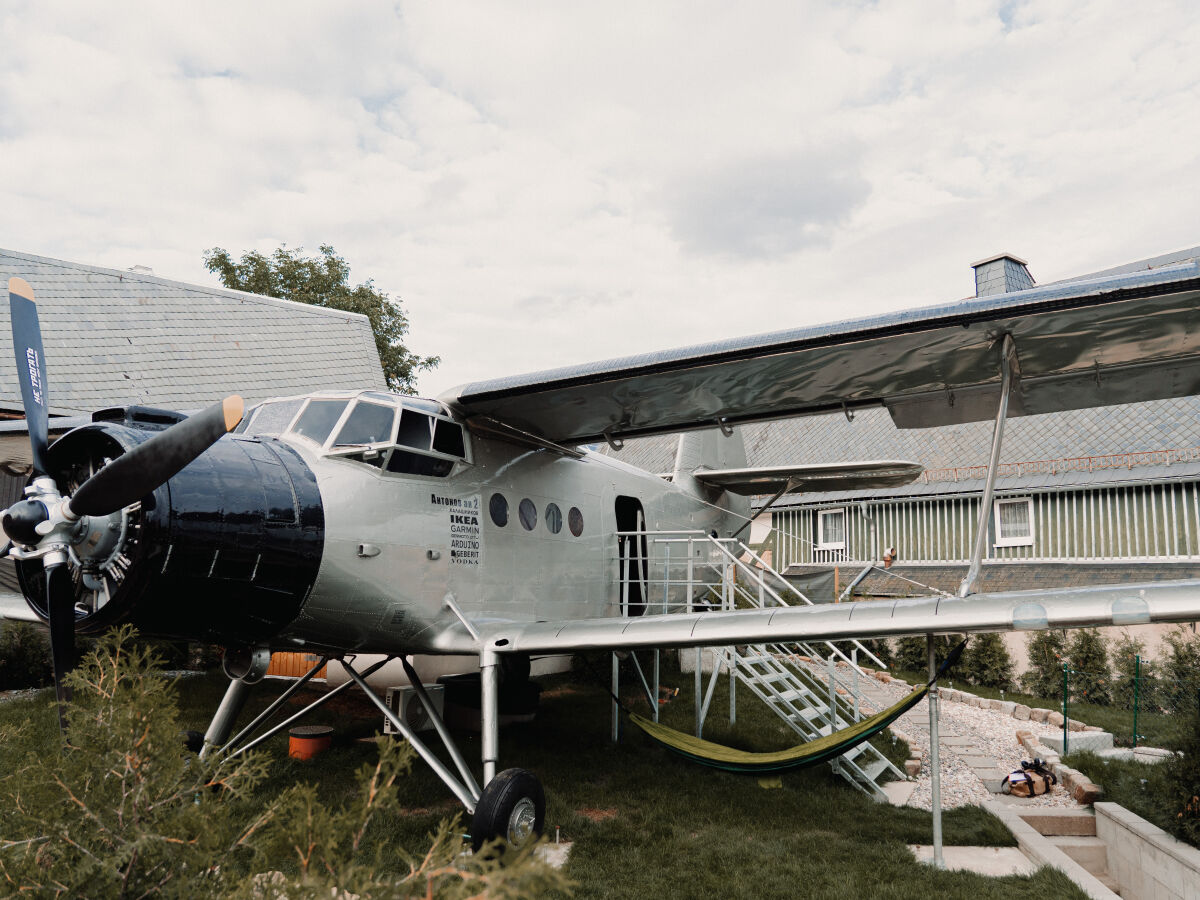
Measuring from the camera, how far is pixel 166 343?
16.5 metres

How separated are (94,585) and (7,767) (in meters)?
3.87

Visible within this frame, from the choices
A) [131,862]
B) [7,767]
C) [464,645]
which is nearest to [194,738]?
[7,767]

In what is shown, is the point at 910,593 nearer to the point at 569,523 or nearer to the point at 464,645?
the point at 569,523

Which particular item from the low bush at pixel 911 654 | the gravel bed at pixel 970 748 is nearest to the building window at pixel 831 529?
the low bush at pixel 911 654

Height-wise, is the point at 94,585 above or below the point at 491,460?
below

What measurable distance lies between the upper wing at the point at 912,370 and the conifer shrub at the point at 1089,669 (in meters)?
9.30

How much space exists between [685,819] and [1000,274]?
2507 cm

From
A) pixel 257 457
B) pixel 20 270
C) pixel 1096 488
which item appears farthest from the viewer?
pixel 1096 488

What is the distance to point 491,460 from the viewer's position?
7.73m

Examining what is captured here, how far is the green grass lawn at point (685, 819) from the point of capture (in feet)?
19.1

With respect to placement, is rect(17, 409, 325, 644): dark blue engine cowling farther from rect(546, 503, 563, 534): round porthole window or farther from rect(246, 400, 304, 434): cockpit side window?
rect(546, 503, 563, 534): round porthole window

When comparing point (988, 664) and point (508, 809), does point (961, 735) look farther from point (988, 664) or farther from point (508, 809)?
point (508, 809)

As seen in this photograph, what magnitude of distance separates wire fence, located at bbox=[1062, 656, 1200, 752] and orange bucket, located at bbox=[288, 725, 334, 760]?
9.39 meters

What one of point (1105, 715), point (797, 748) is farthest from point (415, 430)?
point (1105, 715)
